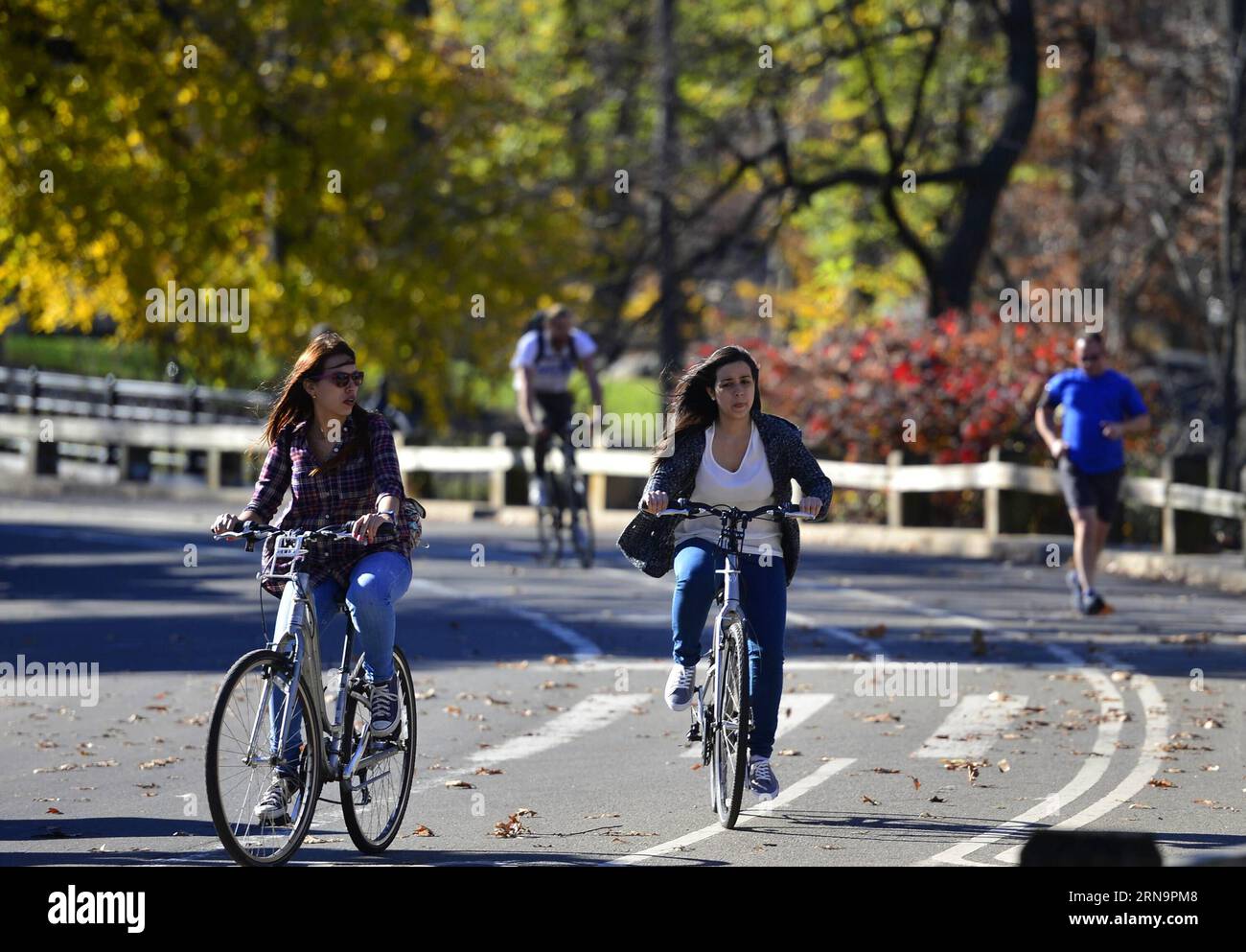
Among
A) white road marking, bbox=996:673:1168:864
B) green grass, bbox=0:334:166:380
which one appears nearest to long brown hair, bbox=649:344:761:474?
white road marking, bbox=996:673:1168:864

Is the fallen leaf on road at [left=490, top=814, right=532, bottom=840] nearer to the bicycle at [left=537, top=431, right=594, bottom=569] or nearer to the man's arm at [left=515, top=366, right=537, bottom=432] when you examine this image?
the man's arm at [left=515, top=366, right=537, bottom=432]

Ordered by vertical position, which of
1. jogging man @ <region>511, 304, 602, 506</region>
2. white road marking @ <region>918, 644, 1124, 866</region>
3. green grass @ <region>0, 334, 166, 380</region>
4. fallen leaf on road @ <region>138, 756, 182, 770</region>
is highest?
green grass @ <region>0, 334, 166, 380</region>

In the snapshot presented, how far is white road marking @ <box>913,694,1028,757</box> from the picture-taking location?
10.1 m

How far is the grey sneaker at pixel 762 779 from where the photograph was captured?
27.0 feet

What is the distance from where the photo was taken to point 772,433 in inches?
338

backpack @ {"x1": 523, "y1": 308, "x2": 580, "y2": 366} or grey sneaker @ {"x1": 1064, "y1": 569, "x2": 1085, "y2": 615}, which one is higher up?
backpack @ {"x1": 523, "y1": 308, "x2": 580, "y2": 366}

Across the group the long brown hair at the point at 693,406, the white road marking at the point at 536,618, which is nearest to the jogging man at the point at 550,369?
the white road marking at the point at 536,618

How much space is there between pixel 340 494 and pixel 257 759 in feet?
3.33

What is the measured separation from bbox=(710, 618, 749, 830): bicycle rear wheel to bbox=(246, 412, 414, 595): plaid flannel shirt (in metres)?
1.31

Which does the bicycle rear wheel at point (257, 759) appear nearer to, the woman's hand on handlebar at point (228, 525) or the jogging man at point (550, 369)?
the woman's hand on handlebar at point (228, 525)

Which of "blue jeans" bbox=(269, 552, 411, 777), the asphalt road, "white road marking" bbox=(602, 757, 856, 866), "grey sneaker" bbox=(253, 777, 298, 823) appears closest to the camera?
"grey sneaker" bbox=(253, 777, 298, 823)

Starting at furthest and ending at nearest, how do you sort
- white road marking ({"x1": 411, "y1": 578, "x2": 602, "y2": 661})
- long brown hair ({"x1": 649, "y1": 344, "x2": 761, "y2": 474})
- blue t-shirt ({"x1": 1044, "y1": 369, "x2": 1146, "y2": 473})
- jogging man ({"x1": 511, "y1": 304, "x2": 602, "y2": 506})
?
jogging man ({"x1": 511, "y1": 304, "x2": 602, "y2": 506})
blue t-shirt ({"x1": 1044, "y1": 369, "x2": 1146, "y2": 473})
white road marking ({"x1": 411, "y1": 578, "x2": 602, "y2": 661})
long brown hair ({"x1": 649, "y1": 344, "x2": 761, "y2": 474})

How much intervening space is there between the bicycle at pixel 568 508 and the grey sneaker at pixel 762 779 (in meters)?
9.80

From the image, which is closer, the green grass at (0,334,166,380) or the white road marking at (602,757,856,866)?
the white road marking at (602,757,856,866)
